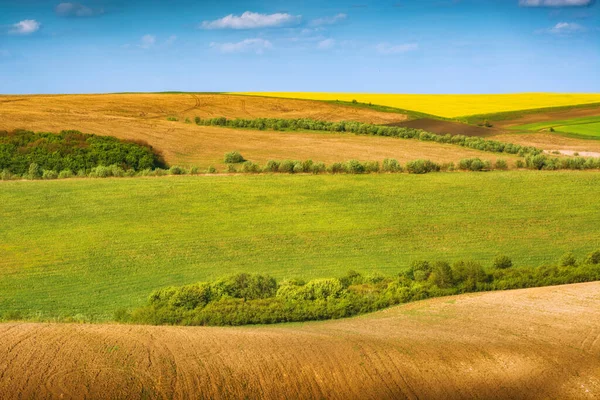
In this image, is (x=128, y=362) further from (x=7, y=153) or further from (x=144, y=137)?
(x=144, y=137)

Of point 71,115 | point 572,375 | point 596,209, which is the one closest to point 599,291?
point 572,375

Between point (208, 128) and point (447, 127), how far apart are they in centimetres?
2086

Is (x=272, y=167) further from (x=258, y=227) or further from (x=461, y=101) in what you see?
(x=461, y=101)

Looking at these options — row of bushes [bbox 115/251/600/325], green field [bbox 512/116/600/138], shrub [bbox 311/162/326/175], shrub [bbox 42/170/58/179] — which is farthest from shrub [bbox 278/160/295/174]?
green field [bbox 512/116/600/138]

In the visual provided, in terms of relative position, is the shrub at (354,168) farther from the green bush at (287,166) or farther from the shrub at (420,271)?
the shrub at (420,271)

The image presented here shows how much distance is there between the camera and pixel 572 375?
14.8 meters

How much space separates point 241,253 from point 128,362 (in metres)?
17.8

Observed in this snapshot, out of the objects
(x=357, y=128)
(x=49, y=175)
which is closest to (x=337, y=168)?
(x=49, y=175)

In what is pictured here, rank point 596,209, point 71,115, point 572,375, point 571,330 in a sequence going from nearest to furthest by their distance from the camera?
point 572,375, point 571,330, point 596,209, point 71,115

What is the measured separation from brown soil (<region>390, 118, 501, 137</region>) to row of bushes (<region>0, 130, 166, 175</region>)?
82.1 feet

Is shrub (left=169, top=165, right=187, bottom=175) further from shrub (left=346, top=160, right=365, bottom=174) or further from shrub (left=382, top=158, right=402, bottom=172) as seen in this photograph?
shrub (left=382, top=158, right=402, bottom=172)

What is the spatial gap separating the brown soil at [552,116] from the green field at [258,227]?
29731 mm

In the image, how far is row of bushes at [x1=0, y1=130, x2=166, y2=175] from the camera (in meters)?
48.7

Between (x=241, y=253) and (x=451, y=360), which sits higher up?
(x=451, y=360)
